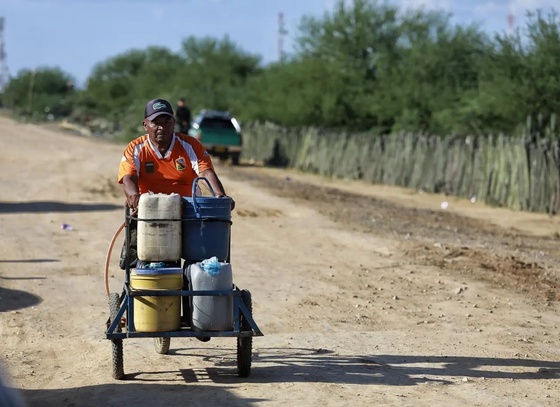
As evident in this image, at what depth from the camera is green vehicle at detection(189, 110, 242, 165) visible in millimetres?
37250

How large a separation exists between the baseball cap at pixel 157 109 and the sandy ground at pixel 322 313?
1.85m

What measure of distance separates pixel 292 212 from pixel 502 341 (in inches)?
428

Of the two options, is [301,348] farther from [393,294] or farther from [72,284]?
[72,284]

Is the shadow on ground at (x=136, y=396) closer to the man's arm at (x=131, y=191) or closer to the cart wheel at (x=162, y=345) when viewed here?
the cart wheel at (x=162, y=345)

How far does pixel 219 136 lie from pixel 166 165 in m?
29.4

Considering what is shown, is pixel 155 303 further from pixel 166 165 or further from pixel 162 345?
pixel 162 345

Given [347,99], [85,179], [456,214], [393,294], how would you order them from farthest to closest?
[347,99], [85,179], [456,214], [393,294]

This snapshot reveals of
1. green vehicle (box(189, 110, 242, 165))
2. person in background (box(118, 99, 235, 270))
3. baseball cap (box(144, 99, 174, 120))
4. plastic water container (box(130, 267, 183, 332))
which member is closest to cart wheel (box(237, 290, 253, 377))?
plastic water container (box(130, 267, 183, 332))

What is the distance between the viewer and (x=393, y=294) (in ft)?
39.4

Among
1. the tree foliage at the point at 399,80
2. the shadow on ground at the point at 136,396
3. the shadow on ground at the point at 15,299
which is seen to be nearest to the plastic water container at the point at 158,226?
the shadow on ground at the point at 136,396

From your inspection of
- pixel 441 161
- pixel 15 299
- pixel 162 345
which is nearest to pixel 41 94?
pixel 441 161

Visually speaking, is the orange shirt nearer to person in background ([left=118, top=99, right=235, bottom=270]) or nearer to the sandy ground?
person in background ([left=118, top=99, right=235, bottom=270])

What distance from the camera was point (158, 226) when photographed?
7.50 meters

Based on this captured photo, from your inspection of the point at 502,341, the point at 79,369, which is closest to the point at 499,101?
the point at 502,341
